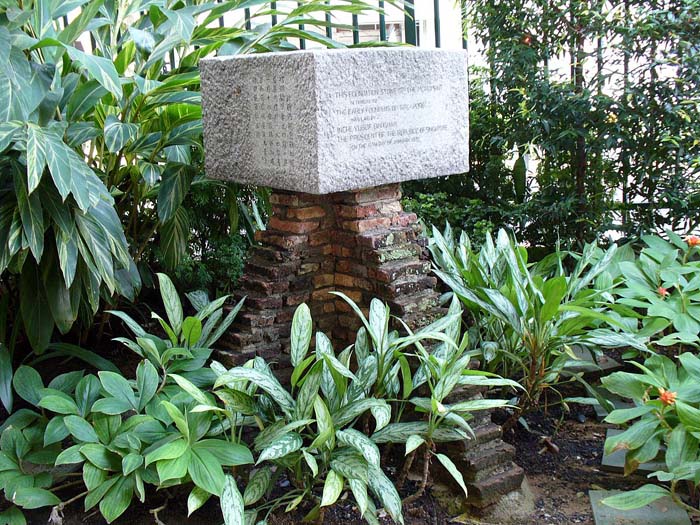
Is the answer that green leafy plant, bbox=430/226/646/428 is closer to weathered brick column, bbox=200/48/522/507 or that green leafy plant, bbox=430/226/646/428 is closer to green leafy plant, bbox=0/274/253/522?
weathered brick column, bbox=200/48/522/507

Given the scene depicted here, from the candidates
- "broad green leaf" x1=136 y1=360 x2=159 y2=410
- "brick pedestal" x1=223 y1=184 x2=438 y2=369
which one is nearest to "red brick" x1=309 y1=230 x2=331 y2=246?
"brick pedestal" x1=223 y1=184 x2=438 y2=369

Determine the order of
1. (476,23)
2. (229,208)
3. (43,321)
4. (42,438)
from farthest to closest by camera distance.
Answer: (476,23) < (229,208) < (43,321) < (42,438)

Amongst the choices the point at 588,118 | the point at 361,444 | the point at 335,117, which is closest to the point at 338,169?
the point at 335,117

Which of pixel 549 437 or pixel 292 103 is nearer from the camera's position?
pixel 292 103

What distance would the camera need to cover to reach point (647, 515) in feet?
10.0

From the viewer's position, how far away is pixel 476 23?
4906mm

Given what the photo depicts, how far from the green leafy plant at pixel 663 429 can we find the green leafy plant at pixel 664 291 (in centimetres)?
19

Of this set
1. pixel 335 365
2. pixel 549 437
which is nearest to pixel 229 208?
pixel 335 365

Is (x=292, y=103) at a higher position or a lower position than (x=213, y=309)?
higher

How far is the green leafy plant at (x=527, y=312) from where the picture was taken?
3424 millimetres

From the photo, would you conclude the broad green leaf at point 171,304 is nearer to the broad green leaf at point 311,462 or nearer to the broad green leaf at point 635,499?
the broad green leaf at point 311,462

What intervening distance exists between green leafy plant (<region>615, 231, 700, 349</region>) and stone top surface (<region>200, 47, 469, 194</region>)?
3.08 feet

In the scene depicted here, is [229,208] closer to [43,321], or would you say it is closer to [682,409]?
[43,321]

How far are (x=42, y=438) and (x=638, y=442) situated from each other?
2.18 metres
